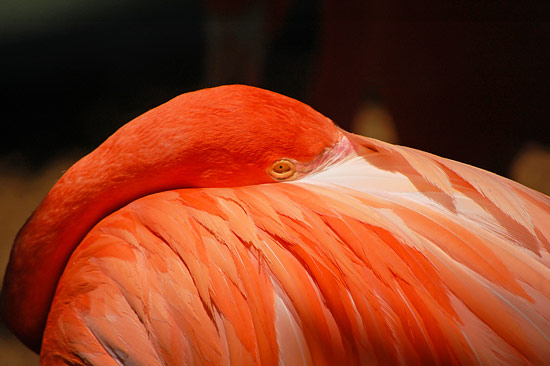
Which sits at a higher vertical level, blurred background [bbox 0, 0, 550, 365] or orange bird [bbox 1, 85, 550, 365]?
blurred background [bbox 0, 0, 550, 365]

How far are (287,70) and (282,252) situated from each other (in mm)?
458

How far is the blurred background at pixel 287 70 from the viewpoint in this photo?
2.62ft

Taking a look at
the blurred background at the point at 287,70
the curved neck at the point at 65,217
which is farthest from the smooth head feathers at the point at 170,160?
the blurred background at the point at 287,70

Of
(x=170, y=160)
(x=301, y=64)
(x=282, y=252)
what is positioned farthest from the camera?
(x=301, y=64)

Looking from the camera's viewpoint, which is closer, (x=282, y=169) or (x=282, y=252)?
(x=282, y=252)

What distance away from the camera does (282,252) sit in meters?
0.59

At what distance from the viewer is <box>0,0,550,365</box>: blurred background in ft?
2.62

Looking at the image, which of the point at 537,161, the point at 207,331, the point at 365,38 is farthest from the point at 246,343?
the point at 537,161

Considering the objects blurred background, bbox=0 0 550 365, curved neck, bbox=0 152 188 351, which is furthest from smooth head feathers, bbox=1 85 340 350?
blurred background, bbox=0 0 550 365

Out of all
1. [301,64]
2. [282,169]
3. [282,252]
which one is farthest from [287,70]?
[282,252]

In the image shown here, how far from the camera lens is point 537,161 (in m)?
1.02

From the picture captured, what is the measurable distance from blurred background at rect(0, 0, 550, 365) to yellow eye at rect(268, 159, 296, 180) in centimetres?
26

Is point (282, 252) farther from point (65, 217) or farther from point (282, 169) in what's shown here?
point (65, 217)

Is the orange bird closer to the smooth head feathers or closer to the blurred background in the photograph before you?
the smooth head feathers
